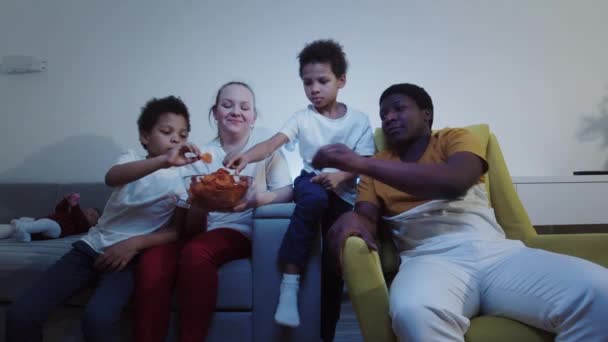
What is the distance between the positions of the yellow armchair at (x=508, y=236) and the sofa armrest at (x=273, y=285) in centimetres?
26

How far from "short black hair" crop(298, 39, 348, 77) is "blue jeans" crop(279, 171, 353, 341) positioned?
1.60ft

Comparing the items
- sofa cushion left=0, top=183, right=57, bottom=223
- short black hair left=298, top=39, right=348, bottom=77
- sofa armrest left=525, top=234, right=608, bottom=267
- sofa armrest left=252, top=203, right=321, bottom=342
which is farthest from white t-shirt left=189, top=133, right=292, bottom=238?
sofa cushion left=0, top=183, right=57, bottom=223

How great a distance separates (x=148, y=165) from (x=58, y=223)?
3.03 ft

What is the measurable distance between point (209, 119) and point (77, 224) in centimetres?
88

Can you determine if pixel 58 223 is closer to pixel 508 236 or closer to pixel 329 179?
pixel 329 179

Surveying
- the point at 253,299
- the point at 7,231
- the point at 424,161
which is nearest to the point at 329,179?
the point at 424,161

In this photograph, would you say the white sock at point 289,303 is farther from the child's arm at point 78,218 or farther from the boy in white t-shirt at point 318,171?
the child's arm at point 78,218

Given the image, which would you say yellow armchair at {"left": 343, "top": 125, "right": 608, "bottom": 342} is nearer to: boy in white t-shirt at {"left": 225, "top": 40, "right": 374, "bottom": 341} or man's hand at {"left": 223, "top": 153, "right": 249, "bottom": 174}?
boy in white t-shirt at {"left": 225, "top": 40, "right": 374, "bottom": 341}

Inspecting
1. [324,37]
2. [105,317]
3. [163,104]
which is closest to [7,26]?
[163,104]

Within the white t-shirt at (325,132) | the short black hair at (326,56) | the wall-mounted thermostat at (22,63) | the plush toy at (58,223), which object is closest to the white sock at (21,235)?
the plush toy at (58,223)

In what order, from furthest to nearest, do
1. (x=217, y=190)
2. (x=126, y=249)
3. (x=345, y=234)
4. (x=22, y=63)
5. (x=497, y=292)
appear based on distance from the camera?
(x=22, y=63), (x=126, y=249), (x=217, y=190), (x=345, y=234), (x=497, y=292)

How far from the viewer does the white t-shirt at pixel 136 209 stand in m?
1.43

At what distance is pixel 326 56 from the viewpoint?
179 centimetres

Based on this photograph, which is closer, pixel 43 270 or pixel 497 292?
pixel 497 292
